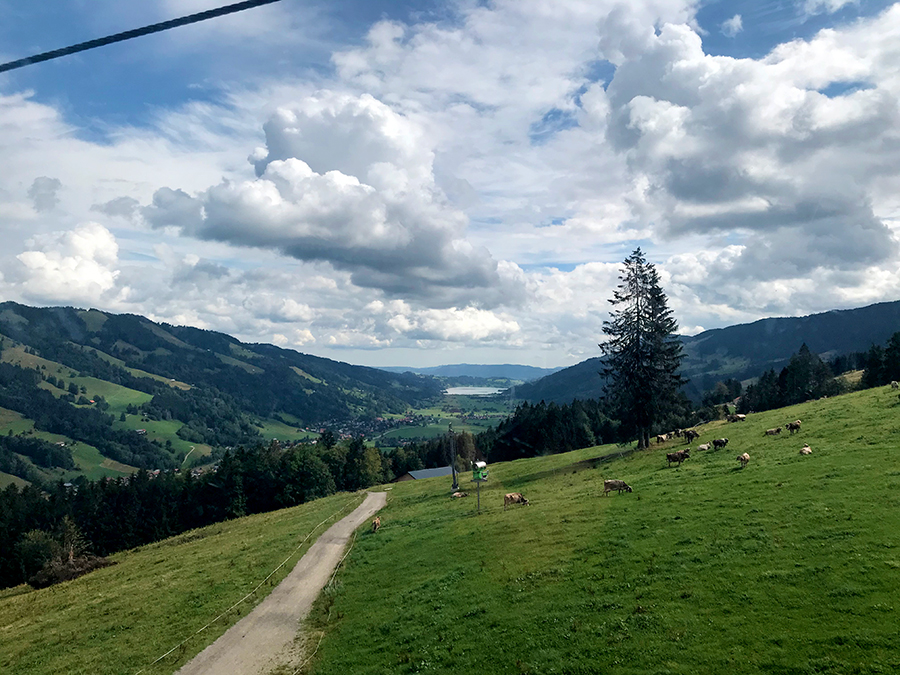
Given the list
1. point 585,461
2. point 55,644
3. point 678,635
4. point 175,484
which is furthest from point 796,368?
point 175,484

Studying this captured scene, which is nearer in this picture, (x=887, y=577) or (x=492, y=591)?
(x=887, y=577)

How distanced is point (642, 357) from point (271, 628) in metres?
44.8

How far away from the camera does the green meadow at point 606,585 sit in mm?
16031

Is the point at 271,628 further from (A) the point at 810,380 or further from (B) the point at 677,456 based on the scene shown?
(A) the point at 810,380

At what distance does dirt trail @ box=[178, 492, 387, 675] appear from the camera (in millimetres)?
22594

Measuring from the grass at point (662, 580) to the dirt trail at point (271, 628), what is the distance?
1.75 meters

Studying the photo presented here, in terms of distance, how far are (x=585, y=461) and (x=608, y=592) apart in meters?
39.2

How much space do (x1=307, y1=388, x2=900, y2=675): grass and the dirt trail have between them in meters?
1.75

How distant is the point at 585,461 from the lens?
2293 inches

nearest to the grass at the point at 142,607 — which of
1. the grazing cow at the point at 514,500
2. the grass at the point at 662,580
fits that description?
the grass at the point at 662,580

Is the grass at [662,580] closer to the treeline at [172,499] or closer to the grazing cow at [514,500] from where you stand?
the grazing cow at [514,500]

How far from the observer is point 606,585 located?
2092cm

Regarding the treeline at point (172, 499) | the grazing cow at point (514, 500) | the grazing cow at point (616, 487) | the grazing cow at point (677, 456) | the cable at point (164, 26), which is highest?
the cable at point (164, 26)

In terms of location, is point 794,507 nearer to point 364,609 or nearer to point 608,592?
point 608,592
